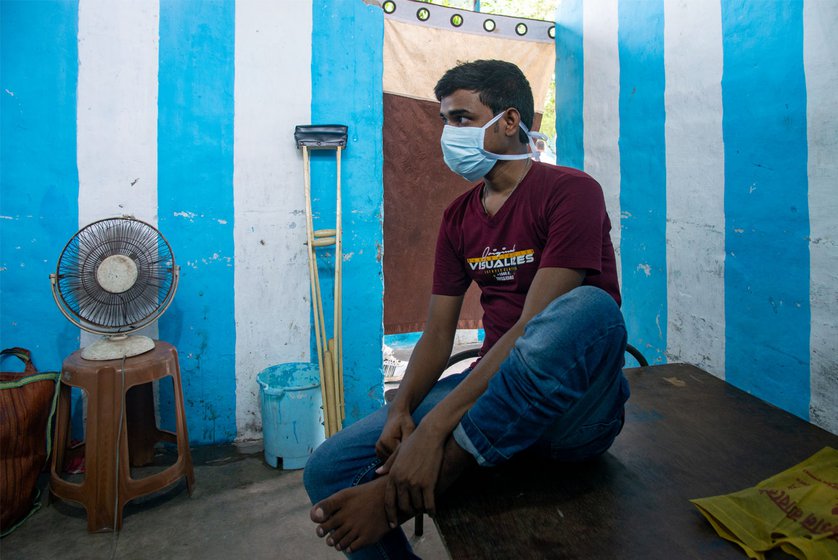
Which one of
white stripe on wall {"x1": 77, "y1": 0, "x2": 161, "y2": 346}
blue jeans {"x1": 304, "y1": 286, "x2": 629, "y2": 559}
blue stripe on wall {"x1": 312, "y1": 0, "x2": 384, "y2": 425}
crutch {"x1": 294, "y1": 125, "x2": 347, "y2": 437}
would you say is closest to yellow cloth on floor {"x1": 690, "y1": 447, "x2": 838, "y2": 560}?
blue jeans {"x1": 304, "y1": 286, "x2": 629, "y2": 559}

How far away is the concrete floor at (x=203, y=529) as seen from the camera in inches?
75.8

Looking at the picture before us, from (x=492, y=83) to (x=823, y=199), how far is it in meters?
1.07

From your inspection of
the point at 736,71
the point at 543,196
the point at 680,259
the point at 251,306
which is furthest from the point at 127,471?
the point at 736,71

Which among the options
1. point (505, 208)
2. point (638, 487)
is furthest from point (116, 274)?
point (638, 487)

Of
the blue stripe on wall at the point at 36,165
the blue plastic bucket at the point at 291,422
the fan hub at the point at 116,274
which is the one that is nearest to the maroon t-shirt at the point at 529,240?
the blue plastic bucket at the point at 291,422

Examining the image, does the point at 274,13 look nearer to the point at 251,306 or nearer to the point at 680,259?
the point at 251,306

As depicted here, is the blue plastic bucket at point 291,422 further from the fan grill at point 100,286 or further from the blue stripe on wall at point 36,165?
the blue stripe on wall at point 36,165

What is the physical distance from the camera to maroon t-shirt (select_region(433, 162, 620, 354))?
1.26 m

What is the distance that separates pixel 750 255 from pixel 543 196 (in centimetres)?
103

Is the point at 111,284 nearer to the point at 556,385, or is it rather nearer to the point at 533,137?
the point at 533,137

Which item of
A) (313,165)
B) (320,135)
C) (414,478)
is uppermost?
(320,135)

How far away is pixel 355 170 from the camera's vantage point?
2854 millimetres

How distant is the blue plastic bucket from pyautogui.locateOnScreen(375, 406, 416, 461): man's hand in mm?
1349

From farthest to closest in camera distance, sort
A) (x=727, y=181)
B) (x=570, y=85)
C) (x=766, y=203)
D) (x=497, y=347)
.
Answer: (x=570, y=85) → (x=727, y=181) → (x=766, y=203) → (x=497, y=347)
